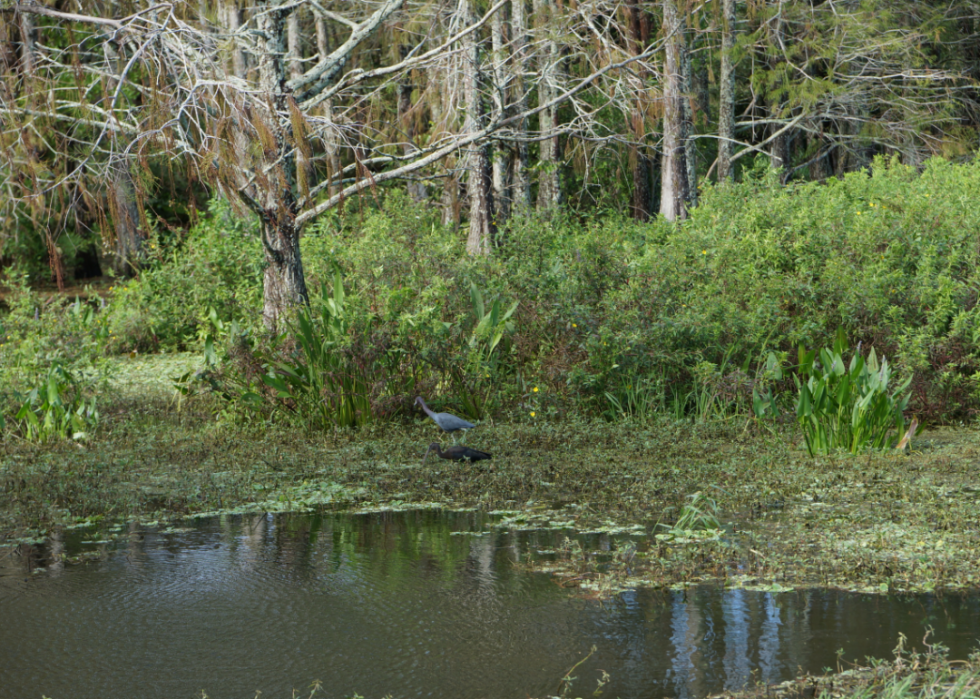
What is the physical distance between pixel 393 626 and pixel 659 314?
19.4 feet

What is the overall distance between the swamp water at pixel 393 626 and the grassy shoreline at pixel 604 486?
1.22ft

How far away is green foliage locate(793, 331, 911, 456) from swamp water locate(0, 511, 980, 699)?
2822 millimetres

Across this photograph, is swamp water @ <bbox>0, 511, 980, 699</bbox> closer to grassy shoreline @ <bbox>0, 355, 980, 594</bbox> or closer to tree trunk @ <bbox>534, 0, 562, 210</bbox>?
grassy shoreline @ <bbox>0, 355, 980, 594</bbox>

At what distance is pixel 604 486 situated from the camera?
7543 mm

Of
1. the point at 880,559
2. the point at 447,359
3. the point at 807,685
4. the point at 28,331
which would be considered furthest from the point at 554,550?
the point at 28,331

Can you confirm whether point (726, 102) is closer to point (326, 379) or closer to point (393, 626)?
point (326, 379)

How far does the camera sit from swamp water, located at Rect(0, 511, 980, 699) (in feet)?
13.9

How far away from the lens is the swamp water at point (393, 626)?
4238 millimetres

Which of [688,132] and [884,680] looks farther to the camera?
[688,132]

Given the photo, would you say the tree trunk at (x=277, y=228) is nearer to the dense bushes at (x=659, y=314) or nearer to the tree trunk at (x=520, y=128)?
the dense bushes at (x=659, y=314)

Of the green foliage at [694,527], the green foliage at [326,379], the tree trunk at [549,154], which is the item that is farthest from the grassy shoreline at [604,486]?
the tree trunk at [549,154]

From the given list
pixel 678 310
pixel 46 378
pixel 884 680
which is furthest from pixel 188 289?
pixel 884 680

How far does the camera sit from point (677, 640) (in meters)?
4.55

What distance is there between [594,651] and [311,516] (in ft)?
9.96
